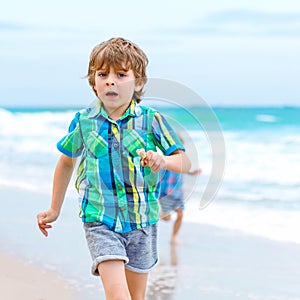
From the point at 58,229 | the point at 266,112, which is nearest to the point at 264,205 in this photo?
the point at 58,229

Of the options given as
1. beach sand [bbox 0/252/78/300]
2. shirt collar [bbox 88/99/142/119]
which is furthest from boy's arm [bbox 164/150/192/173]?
beach sand [bbox 0/252/78/300]

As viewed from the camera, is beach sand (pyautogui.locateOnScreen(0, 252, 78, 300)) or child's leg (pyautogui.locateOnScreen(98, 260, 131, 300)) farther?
beach sand (pyautogui.locateOnScreen(0, 252, 78, 300))

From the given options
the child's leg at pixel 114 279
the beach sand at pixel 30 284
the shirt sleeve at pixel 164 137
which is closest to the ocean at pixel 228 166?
the shirt sleeve at pixel 164 137

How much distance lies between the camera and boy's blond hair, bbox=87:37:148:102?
3.31 m

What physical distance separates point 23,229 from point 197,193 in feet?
8.76

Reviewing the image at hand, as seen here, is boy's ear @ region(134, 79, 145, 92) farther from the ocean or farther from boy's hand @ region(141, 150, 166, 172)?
boy's hand @ region(141, 150, 166, 172)

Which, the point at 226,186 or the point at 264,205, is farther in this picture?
the point at 226,186

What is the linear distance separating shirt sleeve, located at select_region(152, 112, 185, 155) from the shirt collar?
0.27ft

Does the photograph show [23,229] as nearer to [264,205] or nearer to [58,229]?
[58,229]

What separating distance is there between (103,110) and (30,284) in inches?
79.2

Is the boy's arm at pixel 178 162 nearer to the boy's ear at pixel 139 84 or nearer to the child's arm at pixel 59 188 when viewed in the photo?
the boy's ear at pixel 139 84

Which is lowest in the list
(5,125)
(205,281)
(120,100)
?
(5,125)

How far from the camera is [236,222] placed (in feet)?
24.6

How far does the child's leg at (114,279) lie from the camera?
3.16m
